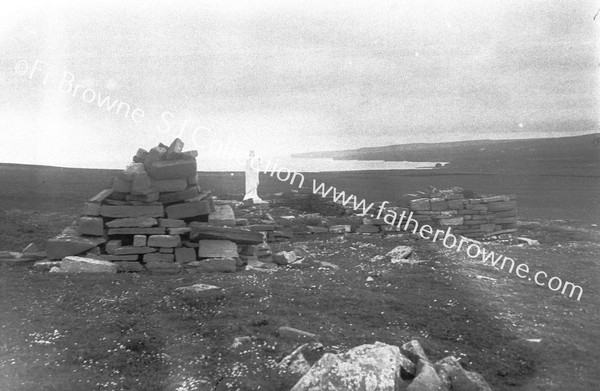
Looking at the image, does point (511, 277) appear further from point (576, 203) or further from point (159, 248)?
point (576, 203)

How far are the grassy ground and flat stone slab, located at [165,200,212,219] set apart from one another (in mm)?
1967

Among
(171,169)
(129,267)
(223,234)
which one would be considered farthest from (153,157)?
(129,267)

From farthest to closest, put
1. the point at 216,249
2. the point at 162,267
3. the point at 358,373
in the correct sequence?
the point at 216,249 → the point at 162,267 → the point at 358,373

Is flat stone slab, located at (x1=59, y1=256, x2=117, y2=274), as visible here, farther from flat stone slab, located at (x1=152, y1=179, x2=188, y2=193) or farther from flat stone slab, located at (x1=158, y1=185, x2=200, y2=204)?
flat stone slab, located at (x1=152, y1=179, x2=188, y2=193)

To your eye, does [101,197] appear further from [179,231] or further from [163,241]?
[179,231]

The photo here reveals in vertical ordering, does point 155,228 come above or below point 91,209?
below

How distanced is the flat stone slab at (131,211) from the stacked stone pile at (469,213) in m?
9.37

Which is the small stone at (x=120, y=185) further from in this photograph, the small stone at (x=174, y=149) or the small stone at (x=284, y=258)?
the small stone at (x=284, y=258)

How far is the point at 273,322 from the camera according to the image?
7.47 metres

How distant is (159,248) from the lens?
11.9 m

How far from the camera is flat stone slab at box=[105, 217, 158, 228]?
466 inches

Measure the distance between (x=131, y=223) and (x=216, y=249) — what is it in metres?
2.24

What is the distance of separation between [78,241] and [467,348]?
30.5 ft

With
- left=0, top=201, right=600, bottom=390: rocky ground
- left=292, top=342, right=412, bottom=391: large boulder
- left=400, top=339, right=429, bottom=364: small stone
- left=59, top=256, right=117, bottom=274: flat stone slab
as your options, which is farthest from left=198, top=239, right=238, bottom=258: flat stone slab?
left=292, top=342, right=412, bottom=391: large boulder
